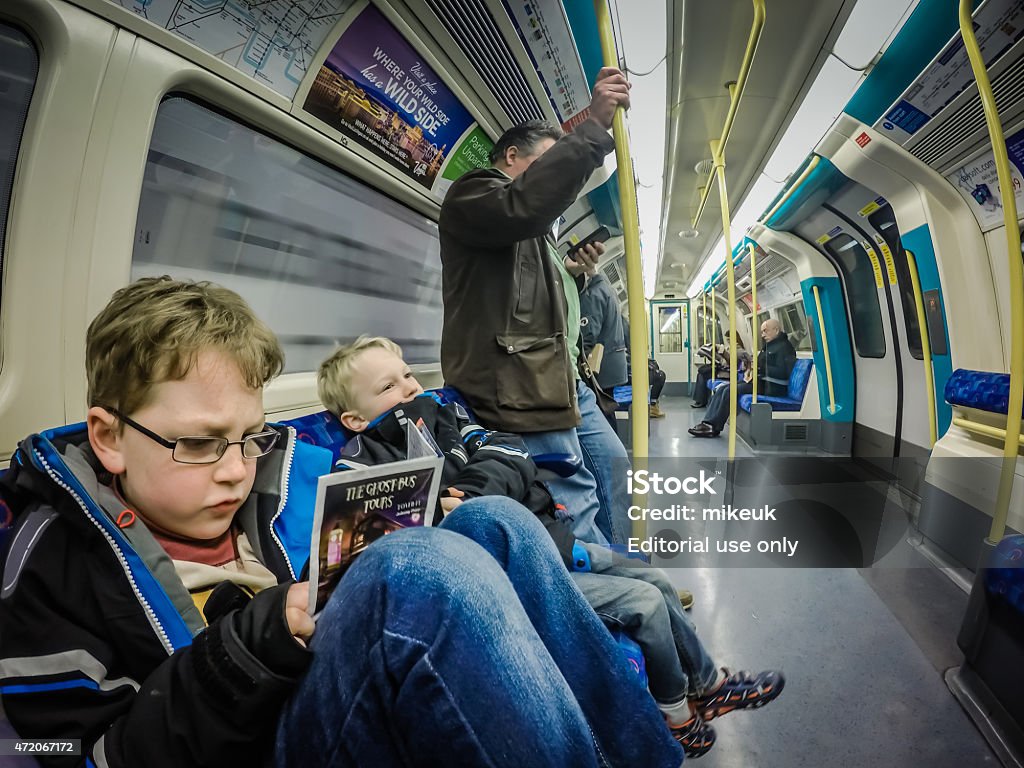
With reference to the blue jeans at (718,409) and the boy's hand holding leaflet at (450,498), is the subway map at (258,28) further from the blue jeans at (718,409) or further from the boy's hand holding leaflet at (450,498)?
the blue jeans at (718,409)

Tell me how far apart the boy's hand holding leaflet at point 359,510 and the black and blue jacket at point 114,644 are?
0.22 ft

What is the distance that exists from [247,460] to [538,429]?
110cm

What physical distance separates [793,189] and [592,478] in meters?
3.41

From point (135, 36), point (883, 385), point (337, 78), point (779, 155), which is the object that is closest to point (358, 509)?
point (135, 36)

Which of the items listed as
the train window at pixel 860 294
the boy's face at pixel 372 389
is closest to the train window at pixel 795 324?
the train window at pixel 860 294

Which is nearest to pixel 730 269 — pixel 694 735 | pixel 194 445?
pixel 694 735

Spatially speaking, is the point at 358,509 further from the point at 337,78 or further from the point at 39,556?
the point at 337,78

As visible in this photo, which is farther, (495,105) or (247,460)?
(495,105)

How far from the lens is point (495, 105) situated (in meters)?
2.39

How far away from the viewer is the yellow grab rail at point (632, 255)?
4.58 feet

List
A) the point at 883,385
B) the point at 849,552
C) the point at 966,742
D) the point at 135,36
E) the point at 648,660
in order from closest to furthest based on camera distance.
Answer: the point at 135,36 < the point at 648,660 < the point at 966,742 < the point at 849,552 < the point at 883,385

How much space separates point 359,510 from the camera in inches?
28.0

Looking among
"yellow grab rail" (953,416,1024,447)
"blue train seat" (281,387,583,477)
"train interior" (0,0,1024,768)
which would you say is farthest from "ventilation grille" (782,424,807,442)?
"blue train seat" (281,387,583,477)

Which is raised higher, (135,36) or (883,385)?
(135,36)
